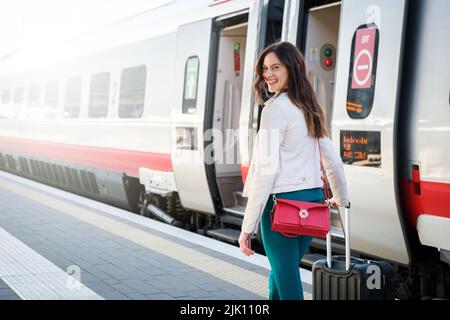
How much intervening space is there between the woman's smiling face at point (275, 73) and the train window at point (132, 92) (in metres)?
6.18

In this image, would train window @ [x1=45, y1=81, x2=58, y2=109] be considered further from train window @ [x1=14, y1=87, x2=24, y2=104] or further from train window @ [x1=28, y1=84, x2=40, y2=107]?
train window @ [x1=14, y1=87, x2=24, y2=104]

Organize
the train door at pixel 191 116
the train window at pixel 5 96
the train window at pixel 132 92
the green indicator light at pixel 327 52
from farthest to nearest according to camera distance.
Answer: the train window at pixel 5 96, the train window at pixel 132 92, the train door at pixel 191 116, the green indicator light at pixel 327 52

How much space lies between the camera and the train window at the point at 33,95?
48.4 feet

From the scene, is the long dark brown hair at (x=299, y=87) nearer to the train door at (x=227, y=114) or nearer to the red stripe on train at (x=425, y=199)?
the red stripe on train at (x=425, y=199)

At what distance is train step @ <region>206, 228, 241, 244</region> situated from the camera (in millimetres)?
7324

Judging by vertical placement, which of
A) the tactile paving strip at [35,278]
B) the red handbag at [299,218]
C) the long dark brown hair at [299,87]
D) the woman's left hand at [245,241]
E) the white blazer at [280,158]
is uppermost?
the long dark brown hair at [299,87]

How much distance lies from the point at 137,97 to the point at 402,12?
5.30 m

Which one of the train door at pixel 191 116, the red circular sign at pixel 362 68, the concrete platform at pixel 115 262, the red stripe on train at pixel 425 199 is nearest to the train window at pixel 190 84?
the train door at pixel 191 116

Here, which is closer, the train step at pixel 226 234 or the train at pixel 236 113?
the train at pixel 236 113

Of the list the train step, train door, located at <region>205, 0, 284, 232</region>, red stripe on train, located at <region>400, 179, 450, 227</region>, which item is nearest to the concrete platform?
the train step

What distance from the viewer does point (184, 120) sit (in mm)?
8219

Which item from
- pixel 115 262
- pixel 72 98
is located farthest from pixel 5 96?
pixel 115 262

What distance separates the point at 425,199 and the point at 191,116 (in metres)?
3.74
